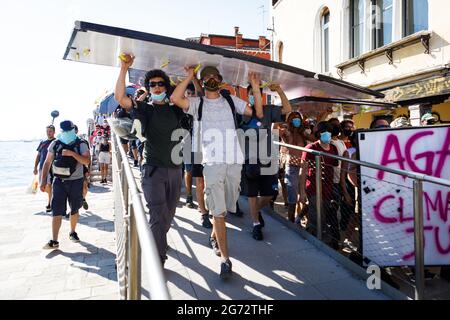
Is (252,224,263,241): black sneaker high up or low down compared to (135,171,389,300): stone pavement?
up

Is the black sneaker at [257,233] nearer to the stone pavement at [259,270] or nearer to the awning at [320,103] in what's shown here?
the stone pavement at [259,270]

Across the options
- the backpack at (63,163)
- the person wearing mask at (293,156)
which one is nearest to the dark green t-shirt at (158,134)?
the person wearing mask at (293,156)

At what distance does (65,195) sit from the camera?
518cm

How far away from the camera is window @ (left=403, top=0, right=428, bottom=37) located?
814 cm

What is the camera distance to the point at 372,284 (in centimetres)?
307

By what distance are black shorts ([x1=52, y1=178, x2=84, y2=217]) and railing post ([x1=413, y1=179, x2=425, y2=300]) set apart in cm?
470

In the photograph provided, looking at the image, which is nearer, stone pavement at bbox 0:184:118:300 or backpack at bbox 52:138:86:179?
stone pavement at bbox 0:184:118:300

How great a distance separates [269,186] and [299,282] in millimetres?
1342

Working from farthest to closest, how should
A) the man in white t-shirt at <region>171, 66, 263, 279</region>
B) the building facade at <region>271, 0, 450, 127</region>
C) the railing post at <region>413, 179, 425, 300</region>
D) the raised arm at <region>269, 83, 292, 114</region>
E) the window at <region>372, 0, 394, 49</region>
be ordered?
the window at <region>372, 0, 394, 49</region>, the building facade at <region>271, 0, 450, 127</region>, the raised arm at <region>269, 83, 292, 114</region>, the man in white t-shirt at <region>171, 66, 263, 279</region>, the railing post at <region>413, 179, 425, 300</region>

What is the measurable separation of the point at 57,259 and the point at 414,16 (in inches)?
386

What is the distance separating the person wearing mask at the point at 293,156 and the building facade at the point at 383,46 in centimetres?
342

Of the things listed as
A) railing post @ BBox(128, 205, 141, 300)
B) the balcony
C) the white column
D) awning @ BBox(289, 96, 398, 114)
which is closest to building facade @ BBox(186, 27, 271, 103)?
the balcony

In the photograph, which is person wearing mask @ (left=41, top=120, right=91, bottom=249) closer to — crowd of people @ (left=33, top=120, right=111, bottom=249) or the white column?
crowd of people @ (left=33, top=120, right=111, bottom=249)

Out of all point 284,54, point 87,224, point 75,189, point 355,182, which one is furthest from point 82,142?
point 284,54
